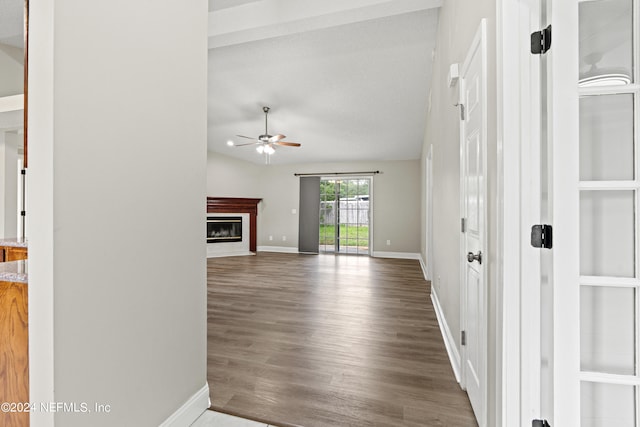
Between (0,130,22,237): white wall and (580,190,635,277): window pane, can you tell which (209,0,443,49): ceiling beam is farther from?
(580,190,635,277): window pane

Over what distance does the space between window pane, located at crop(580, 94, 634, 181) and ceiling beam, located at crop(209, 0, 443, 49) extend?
218 centimetres

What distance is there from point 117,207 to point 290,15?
8.36 ft

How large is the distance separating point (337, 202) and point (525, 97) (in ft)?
22.4

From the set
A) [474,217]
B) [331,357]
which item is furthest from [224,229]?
[474,217]

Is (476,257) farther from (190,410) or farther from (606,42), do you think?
(190,410)

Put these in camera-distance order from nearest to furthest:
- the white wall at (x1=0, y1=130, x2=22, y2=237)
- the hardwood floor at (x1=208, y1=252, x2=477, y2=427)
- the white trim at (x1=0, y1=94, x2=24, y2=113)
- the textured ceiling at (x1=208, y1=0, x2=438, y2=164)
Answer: the hardwood floor at (x1=208, y1=252, x2=477, y2=427), the white trim at (x1=0, y1=94, x2=24, y2=113), the white wall at (x1=0, y1=130, x2=22, y2=237), the textured ceiling at (x1=208, y1=0, x2=438, y2=164)

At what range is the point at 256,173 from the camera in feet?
28.0

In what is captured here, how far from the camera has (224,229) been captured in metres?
7.75

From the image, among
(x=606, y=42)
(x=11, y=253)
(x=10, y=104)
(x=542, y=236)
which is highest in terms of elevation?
(x=10, y=104)

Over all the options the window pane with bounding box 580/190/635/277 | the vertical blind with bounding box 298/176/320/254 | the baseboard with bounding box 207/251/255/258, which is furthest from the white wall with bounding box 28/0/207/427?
the vertical blind with bounding box 298/176/320/254

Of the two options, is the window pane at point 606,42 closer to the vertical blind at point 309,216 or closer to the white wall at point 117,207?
the white wall at point 117,207

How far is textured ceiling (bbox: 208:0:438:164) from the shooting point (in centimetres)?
338

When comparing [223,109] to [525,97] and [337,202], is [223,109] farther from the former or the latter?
[525,97]

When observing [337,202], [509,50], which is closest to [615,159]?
[509,50]
